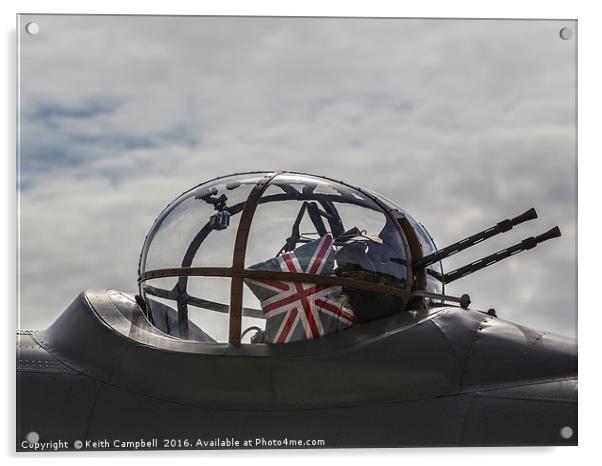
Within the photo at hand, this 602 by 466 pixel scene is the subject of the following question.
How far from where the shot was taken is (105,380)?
5512 millimetres

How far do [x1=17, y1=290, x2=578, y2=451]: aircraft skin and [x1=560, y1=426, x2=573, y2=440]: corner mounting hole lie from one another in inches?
0.5

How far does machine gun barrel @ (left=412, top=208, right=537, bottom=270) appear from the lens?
18.5ft

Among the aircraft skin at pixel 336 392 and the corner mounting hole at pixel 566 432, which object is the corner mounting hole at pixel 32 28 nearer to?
the aircraft skin at pixel 336 392

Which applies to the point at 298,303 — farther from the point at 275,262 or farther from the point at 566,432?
the point at 566,432

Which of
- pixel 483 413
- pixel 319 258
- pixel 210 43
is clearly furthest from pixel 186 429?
pixel 210 43

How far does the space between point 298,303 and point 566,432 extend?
1.78 m

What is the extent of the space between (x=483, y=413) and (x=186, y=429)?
5.70 feet

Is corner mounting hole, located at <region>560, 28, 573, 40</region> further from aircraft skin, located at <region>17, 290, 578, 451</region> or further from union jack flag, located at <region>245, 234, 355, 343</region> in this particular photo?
union jack flag, located at <region>245, 234, 355, 343</region>

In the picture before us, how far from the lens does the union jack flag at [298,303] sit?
5426 millimetres

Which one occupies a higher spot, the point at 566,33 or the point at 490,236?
the point at 566,33

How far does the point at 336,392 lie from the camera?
5238mm

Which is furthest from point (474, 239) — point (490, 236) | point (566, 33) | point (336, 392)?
point (566, 33)

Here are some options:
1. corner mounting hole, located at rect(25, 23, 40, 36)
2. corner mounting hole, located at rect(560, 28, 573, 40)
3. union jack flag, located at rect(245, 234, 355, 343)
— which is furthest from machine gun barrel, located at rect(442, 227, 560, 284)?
corner mounting hole, located at rect(25, 23, 40, 36)

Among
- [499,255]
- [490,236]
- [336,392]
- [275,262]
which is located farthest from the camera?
[499,255]
